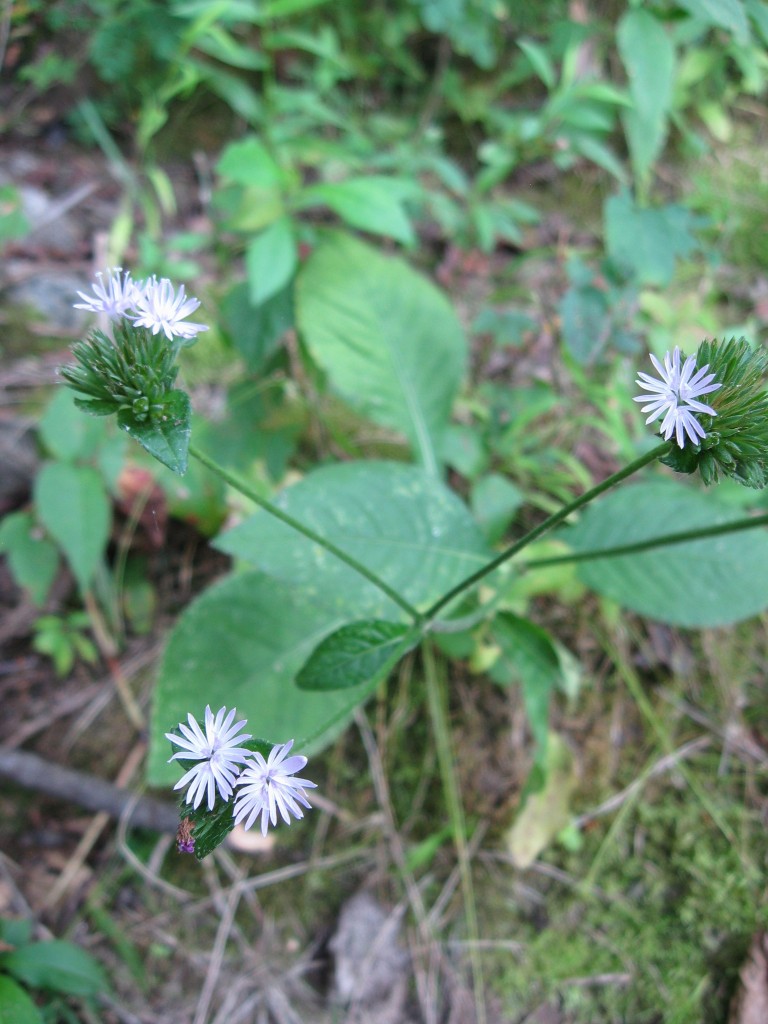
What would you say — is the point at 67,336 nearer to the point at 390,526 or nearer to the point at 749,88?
the point at 390,526

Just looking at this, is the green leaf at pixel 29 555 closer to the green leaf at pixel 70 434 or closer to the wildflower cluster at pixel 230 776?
the green leaf at pixel 70 434

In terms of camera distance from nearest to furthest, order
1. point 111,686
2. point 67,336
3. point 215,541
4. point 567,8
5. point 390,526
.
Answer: point 215,541, point 390,526, point 111,686, point 67,336, point 567,8

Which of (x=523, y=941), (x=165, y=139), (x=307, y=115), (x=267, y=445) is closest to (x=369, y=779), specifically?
(x=523, y=941)

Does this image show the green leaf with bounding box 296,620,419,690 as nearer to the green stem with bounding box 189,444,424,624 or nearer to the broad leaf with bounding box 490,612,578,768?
the green stem with bounding box 189,444,424,624

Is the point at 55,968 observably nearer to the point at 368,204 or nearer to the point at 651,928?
the point at 651,928

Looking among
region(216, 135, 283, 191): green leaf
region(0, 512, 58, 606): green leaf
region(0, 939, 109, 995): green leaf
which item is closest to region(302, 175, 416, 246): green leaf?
region(216, 135, 283, 191): green leaf
